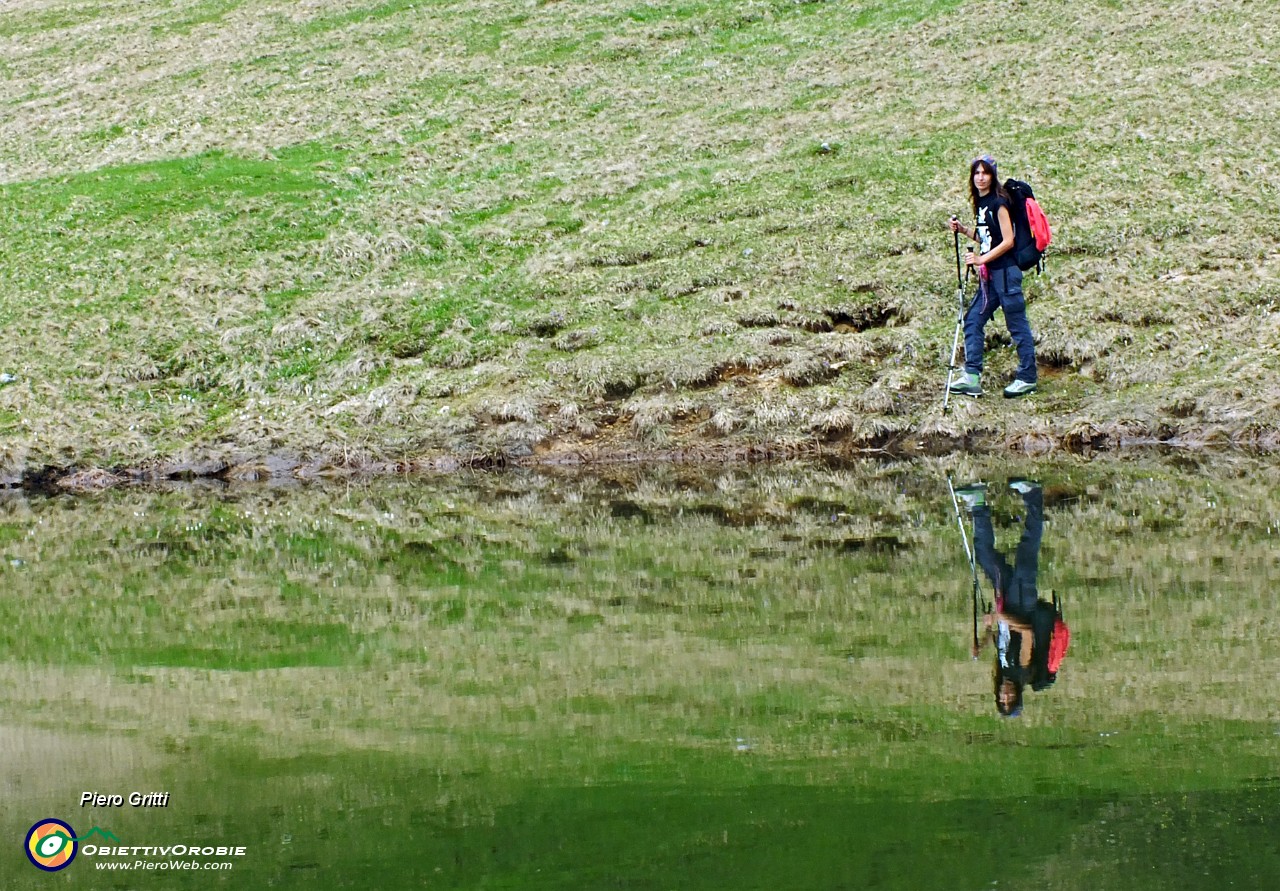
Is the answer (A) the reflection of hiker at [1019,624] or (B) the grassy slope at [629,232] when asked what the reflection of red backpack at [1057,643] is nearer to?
(A) the reflection of hiker at [1019,624]

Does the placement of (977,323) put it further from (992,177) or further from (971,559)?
(971,559)

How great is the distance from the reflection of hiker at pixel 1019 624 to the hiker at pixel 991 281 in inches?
301

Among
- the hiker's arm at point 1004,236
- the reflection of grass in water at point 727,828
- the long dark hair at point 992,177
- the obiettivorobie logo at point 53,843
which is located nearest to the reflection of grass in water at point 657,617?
the reflection of grass in water at point 727,828

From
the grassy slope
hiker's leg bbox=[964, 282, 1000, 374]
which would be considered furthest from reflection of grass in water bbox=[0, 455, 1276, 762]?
the grassy slope

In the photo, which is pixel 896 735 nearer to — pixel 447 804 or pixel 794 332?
pixel 447 804

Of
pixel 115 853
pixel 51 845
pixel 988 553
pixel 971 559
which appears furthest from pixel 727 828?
pixel 988 553

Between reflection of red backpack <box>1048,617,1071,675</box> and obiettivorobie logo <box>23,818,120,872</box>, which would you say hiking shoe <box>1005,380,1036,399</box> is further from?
obiettivorobie logo <box>23,818,120,872</box>

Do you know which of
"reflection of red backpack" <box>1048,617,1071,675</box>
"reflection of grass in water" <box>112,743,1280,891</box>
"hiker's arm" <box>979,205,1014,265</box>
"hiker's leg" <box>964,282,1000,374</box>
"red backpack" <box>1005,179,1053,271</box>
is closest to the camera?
"reflection of grass in water" <box>112,743,1280,891</box>

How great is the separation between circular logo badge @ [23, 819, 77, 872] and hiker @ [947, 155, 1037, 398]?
15.7 meters

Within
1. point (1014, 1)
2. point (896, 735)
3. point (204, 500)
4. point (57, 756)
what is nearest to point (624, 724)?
point (896, 735)

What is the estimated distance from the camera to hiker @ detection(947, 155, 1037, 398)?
62.6ft

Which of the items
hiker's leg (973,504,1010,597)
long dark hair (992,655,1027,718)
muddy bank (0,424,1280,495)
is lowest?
muddy bank (0,424,1280,495)

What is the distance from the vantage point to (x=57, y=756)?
7.42 m

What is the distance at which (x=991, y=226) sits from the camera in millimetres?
19375
